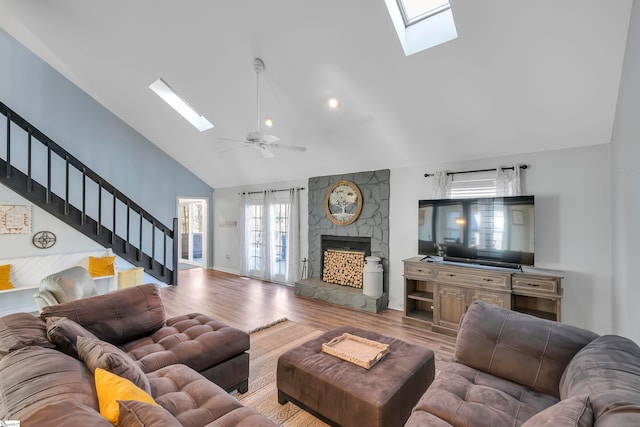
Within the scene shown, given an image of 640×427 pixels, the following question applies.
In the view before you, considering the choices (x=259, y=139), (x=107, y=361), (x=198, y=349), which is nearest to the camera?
(x=107, y=361)

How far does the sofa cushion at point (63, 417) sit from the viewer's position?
85 cm

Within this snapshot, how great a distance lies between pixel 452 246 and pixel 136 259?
5.75 meters

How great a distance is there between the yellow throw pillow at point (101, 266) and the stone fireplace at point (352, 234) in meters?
3.33

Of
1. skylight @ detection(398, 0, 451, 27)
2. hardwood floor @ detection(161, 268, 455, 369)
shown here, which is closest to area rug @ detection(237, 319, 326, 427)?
hardwood floor @ detection(161, 268, 455, 369)

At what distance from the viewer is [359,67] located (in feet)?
10.1

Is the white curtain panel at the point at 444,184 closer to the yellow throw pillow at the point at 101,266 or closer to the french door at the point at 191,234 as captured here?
the yellow throw pillow at the point at 101,266

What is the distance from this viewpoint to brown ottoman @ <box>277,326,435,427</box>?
5.72 ft

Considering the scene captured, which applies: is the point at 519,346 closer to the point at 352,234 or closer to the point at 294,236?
the point at 352,234

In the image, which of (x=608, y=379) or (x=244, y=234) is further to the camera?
(x=244, y=234)

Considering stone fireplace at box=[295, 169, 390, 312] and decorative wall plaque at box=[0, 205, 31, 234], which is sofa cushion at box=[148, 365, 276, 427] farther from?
decorative wall plaque at box=[0, 205, 31, 234]

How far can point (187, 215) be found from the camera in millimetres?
9000

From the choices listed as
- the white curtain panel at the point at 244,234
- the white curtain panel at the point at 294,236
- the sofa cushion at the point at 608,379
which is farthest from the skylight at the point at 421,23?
the white curtain panel at the point at 244,234

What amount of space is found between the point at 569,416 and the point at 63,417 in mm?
1670

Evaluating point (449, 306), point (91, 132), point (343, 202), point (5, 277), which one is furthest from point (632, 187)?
point (91, 132)
